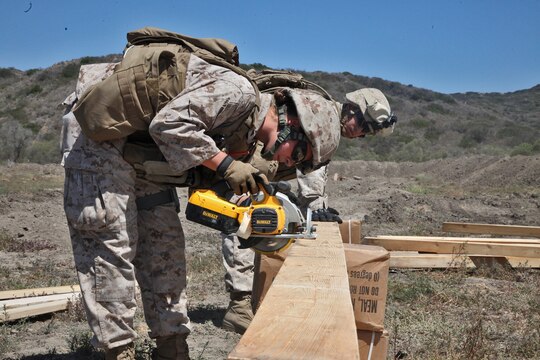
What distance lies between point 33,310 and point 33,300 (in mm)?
185

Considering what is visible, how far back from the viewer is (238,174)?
306cm

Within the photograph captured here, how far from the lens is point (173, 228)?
11.6 ft

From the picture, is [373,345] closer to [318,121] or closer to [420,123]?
[318,121]

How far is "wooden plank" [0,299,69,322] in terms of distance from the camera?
4574 millimetres

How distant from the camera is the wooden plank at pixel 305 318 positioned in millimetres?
1573

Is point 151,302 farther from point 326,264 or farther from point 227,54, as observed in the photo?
point 227,54

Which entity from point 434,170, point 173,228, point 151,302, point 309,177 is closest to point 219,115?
point 173,228

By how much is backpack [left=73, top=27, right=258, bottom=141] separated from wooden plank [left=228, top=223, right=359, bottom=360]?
3.41 feet

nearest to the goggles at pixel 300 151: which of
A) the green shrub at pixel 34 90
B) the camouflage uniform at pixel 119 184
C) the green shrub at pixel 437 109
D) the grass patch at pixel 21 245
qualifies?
the camouflage uniform at pixel 119 184

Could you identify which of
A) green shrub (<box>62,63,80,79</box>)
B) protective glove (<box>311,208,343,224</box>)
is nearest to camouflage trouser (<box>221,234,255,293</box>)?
protective glove (<box>311,208,343,224</box>)

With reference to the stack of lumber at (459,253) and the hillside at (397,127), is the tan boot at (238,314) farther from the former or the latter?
the hillside at (397,127)

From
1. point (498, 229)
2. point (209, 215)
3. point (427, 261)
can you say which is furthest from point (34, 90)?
point (209, 215)

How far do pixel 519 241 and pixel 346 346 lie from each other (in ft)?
22.3

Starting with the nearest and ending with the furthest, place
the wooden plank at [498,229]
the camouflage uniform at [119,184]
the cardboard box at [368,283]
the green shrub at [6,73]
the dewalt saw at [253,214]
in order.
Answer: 1. the camouflage uniform at [119,184]
2. the dewalt saw at [253,214]
3. the cardboard box at [368,283]
4. the wooden plank at [498,229]
5. the green shrub at [6,73]
